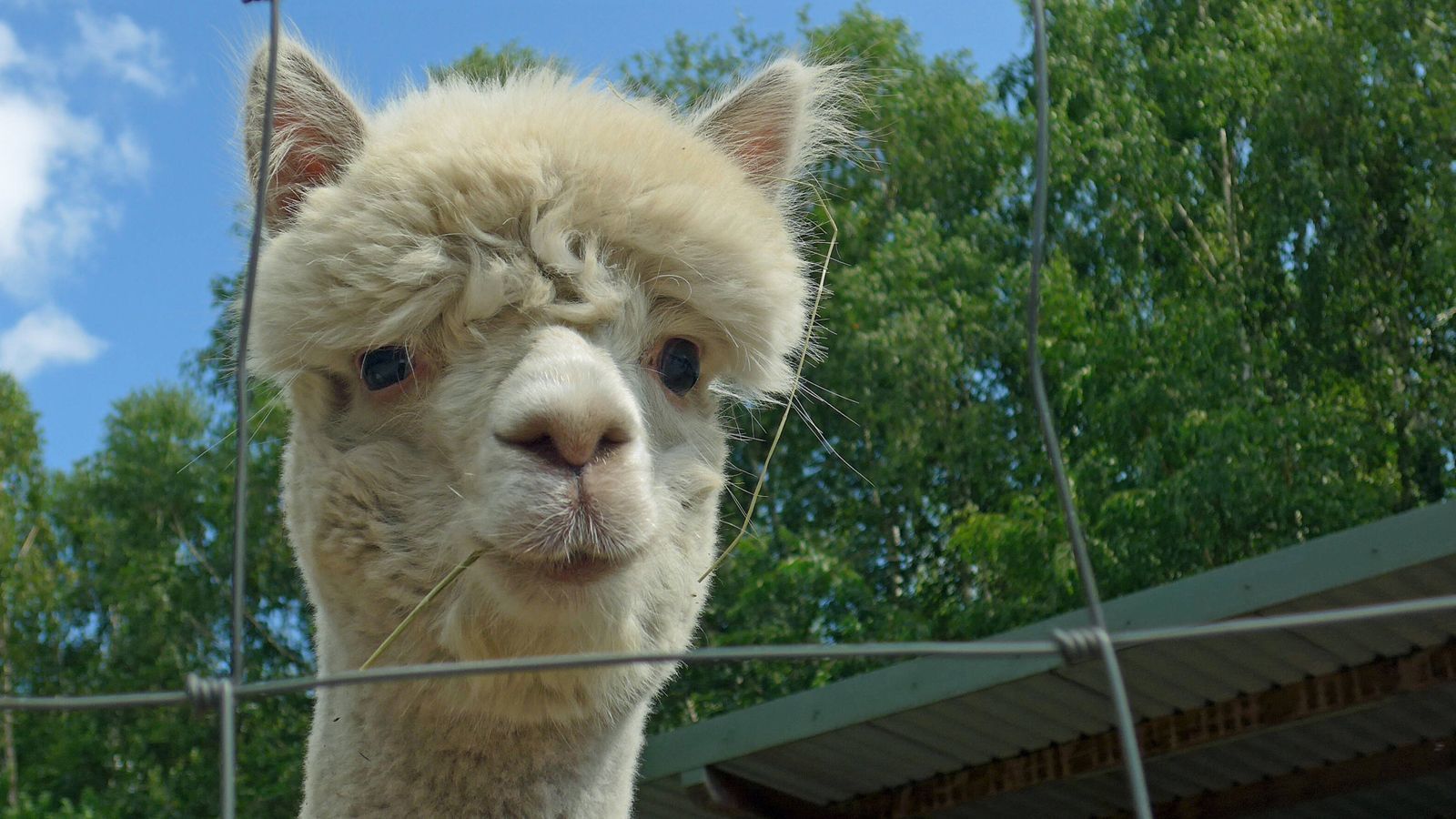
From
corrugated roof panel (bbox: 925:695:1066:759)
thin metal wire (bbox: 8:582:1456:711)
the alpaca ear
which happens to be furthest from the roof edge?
thin metal wire (bbox: 8:582:1456:711)

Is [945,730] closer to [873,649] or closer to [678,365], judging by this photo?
[678,365]

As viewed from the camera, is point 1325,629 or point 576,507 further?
point 1325,629

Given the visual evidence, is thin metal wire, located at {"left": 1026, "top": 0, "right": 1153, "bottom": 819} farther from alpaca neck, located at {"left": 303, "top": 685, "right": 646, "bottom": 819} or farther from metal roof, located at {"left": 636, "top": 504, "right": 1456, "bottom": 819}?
metal roof, located at {"left": 636, "top": 504, "right": 1456, "bottom": 819}

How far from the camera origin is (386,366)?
2125 millimetres

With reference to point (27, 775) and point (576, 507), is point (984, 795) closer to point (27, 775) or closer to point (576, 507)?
point (576, 507)

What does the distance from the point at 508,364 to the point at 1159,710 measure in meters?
4.49

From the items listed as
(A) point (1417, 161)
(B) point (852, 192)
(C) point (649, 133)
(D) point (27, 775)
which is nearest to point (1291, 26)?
(A) point (1417, 161)

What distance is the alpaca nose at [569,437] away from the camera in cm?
177

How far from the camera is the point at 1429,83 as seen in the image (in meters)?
14.3

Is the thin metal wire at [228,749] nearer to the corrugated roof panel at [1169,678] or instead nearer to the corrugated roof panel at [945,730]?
the corrugated roof panel at [1169,678]

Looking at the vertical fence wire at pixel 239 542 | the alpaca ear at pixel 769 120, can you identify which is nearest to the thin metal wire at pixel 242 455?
the vertical fence wire at pixel 239 542

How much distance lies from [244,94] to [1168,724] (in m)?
4.66

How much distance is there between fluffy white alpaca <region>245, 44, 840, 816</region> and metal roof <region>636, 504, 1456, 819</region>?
2.94 metres

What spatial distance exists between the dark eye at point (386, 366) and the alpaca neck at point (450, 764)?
0.46 m
